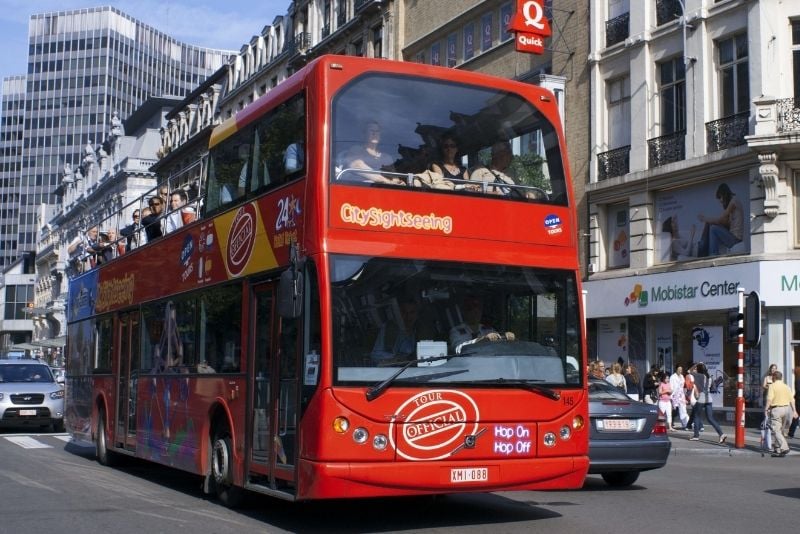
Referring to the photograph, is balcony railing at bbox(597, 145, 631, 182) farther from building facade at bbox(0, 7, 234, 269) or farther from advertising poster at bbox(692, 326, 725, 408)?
building facade at bbox(0, 7, 234, 269)

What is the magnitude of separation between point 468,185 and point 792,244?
18193mm

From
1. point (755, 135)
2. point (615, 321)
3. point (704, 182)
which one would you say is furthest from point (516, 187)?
point (615, 321)

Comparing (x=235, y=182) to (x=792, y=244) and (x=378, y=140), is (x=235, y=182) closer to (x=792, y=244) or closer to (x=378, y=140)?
(x=378, y=140)

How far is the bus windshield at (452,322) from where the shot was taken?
9156mm

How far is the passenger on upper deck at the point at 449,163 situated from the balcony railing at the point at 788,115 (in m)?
17.8

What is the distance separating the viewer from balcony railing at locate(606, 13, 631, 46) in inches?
1225

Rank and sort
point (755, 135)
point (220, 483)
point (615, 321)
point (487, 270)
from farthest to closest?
point (615, 321), point (755, 135), point (220, 483), point (487, 270)

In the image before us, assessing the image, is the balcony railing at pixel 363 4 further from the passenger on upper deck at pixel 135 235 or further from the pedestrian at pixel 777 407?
the passenger on upper deck at pixel 135 235

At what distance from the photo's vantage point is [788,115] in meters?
25.7

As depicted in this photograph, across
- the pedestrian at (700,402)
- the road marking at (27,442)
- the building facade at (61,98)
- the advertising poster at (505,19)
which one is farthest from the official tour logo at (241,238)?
the building facade at (61,98)

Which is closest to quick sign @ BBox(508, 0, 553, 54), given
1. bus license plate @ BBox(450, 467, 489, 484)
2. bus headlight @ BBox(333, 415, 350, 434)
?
bus license plate @ BBox(450, 467, 489, 484)

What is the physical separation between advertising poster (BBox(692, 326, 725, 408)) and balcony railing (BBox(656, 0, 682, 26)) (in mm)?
8355

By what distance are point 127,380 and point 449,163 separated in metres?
7.66

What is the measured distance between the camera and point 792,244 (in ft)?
85.3
